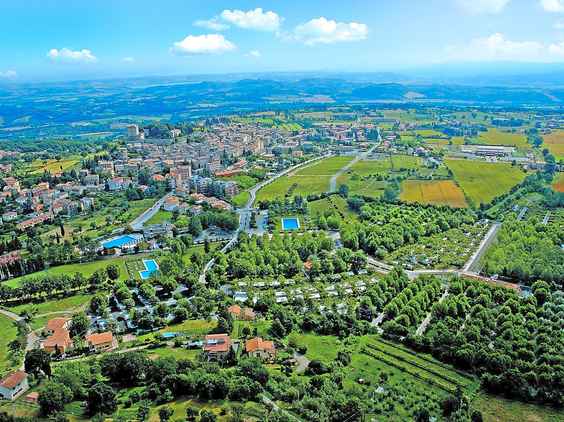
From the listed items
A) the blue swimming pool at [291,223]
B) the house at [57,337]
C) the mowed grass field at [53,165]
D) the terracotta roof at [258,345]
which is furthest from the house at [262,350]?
the mowed grass field at [53,165]

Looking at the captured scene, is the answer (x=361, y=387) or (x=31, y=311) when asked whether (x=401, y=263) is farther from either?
(x=31, y=311)

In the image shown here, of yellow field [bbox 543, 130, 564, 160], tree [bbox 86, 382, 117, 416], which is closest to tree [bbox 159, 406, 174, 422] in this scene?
tree [bbox 86, 382, 117, 416]

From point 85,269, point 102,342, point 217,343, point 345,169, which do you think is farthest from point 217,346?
point 345,169

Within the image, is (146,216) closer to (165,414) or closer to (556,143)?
(165,414)

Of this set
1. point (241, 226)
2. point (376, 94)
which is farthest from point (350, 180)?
point (376, 94)

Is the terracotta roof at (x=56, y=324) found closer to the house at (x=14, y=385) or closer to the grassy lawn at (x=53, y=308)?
the grassy lawn at (x=53, y=308)

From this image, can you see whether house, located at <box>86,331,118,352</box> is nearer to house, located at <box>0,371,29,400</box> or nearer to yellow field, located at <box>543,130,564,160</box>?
house, located at <box>0,371,29,400</box>
